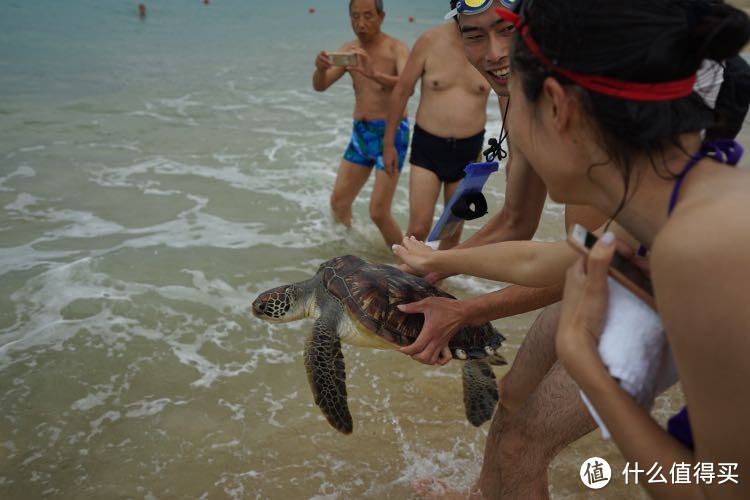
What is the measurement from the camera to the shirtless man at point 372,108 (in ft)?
19.0

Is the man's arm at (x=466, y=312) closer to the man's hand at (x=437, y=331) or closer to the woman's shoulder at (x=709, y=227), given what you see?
the man's hand at (x=437, y=331)

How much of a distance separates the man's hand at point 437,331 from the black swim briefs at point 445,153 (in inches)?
107

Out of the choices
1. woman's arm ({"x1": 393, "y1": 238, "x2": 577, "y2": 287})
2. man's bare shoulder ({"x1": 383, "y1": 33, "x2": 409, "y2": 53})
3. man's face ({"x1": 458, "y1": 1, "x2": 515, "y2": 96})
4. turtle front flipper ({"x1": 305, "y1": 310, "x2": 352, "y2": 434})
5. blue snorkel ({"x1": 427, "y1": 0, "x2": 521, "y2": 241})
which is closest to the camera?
woman's arm ({"x1": 393, "y1": 238, "x2": 577, "y2": 287})

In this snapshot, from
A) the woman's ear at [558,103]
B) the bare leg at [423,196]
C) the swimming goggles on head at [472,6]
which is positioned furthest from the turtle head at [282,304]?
the bare leg at [423,196]

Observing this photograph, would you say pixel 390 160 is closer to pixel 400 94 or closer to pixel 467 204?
pixel 400 94

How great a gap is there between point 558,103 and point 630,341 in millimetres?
532

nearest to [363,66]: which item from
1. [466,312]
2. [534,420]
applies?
[466,312]

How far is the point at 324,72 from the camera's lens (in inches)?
237

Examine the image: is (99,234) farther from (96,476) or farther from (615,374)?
(615,374)

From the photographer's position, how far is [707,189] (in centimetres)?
125

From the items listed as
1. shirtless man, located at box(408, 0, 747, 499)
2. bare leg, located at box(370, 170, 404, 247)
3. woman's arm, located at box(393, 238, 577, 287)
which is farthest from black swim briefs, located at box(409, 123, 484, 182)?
woman's arm, located at box(393, 238, 577, 287)

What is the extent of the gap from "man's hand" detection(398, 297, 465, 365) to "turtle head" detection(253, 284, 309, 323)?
78 cm

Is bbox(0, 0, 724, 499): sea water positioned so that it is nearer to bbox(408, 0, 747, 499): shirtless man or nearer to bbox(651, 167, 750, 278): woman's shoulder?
bbox(408, 0, 747, 499): shirtless man

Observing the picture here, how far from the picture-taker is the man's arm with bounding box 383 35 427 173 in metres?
5.29
